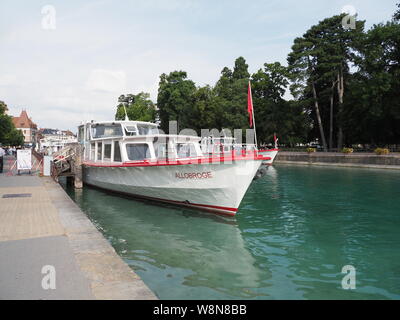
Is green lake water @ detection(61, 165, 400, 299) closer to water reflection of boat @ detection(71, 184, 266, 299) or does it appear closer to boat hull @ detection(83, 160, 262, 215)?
water reflection of boat @ detection(71, 184, 266, 299)

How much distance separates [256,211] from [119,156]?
7510 millimetres

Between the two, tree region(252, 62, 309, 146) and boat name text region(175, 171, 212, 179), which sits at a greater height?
tree region(252, 62, 309, 146)

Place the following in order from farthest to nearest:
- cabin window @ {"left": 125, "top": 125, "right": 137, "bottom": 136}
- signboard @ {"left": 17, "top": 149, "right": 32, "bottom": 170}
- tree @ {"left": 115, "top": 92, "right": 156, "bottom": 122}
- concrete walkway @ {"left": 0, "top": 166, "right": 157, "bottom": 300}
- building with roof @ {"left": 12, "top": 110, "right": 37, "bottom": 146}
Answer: building with roof @ {"left": 12, "top": 110, "right": 37, "bottom": 146} → tree @ {"left": 115, "top": 92, "right": 156, "bottom": 122} → signboard @ {"left": 17, "top": 149, "right": 32, "bottom": 170} → cabin window @ {"left": 125, "top": 125, "right": 137, "bottom": 136} → concrete walkway @ {"left": 0, "top": 166, "right": 157, "bottom": 300}

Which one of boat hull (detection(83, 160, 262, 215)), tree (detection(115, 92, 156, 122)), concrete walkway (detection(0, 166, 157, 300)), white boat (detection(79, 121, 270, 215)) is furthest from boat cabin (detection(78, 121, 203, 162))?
tree (detection(115, 92, 156, 122))

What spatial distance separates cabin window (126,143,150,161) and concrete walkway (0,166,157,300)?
6.57m

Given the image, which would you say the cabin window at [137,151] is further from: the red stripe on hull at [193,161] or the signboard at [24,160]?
the signboard at [24,160]

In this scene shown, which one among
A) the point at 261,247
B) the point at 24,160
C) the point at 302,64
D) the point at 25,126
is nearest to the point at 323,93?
the point at 302,64

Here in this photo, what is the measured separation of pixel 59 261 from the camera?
5656 mm

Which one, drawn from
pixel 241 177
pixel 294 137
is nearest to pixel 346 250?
pixel 241 177

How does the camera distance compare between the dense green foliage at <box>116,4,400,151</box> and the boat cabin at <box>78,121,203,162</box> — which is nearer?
the boat cabin at <box>78,121,203,162</box>

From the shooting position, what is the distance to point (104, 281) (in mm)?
4867

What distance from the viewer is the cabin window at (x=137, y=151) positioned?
626 inches

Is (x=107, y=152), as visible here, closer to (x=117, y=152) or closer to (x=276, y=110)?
(x=117, y=152)

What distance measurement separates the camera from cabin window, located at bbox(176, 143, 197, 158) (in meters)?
16.0
